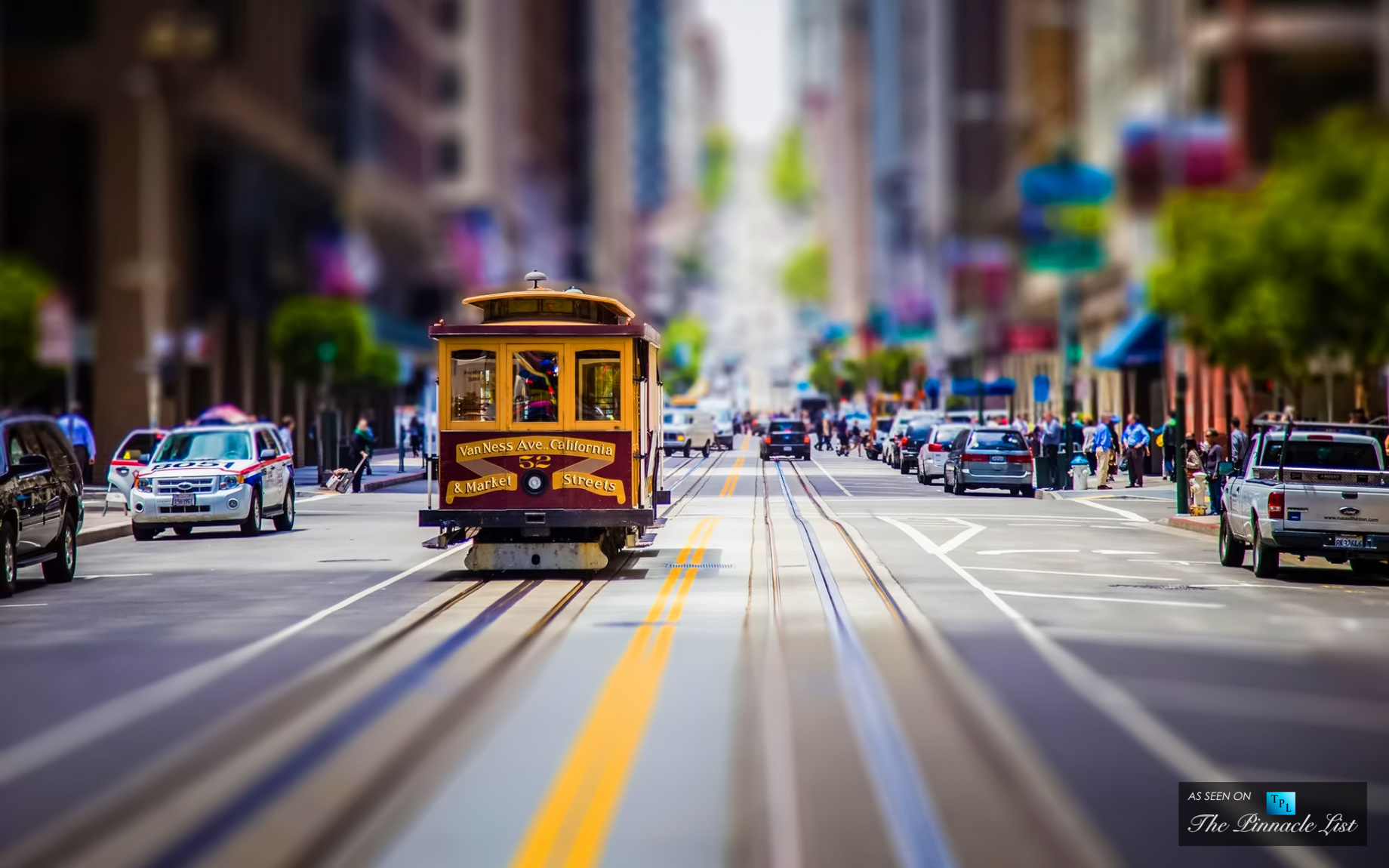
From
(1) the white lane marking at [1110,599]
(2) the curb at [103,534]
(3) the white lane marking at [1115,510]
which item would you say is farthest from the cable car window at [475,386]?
(3) the white lane marking at [1115,510]

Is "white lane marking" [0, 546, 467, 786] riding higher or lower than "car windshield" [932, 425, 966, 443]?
lower

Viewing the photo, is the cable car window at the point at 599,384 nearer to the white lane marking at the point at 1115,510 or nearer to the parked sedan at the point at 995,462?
the white lane marking at the point at 1115,510

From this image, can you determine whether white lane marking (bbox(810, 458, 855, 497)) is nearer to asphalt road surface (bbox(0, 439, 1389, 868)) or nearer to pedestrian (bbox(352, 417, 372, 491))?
pedestrian (bbox(352, 417, 372, 491))

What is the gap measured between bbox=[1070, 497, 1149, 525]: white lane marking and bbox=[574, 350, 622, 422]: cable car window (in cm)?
1498

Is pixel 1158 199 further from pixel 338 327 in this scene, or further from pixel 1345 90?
pixel 338 327

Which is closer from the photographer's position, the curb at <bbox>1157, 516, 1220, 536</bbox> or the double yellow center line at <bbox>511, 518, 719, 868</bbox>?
the double yellow center line at <bbox>511, 518, 719, 868</bbox>

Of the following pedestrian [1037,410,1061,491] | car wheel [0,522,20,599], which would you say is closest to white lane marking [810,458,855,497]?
pedestrian [1037,410,1061,491]

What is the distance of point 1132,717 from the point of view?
36.8 ft

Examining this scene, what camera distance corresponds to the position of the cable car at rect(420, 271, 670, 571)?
2139cm

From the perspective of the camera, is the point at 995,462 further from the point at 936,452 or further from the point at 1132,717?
the point at 1132,717

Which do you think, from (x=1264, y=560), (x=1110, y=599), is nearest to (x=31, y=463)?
(x=1110, y=599)

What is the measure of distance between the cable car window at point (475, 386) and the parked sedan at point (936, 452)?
28.6 m

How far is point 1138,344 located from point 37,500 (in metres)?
42.7

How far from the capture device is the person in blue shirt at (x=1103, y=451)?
155ft
